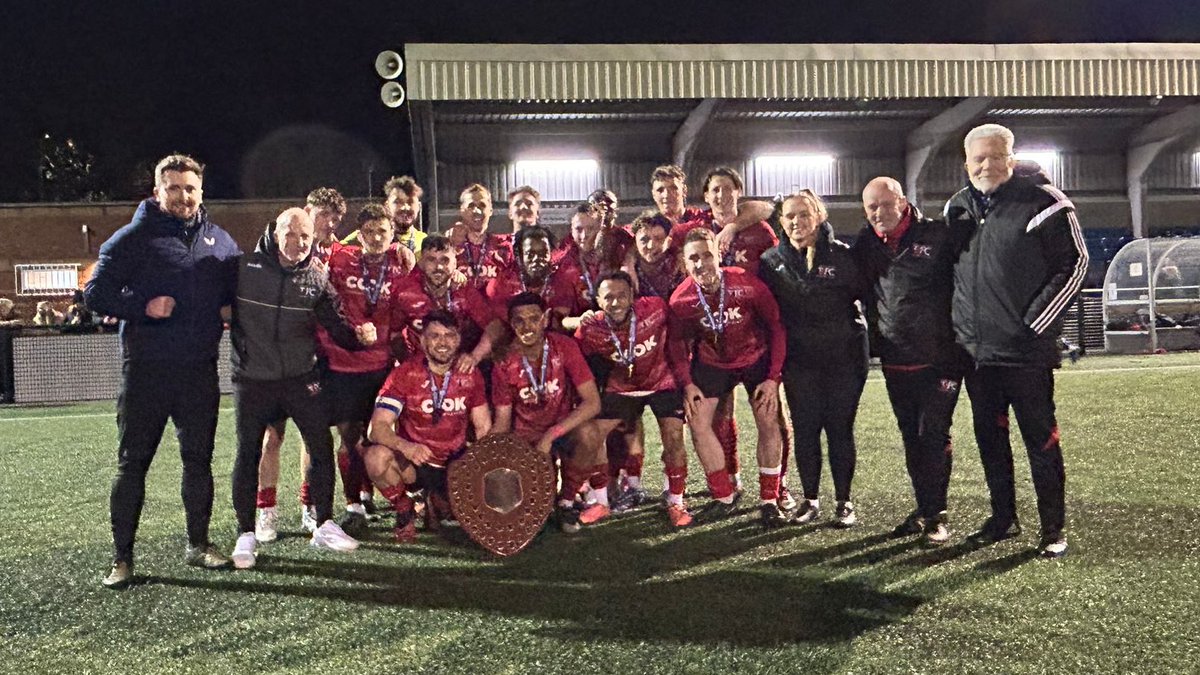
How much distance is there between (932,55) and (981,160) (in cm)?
1469

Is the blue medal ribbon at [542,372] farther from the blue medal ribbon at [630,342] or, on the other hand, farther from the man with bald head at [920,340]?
the man with bald head at [920,340]

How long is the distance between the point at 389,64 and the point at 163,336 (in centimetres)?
1245

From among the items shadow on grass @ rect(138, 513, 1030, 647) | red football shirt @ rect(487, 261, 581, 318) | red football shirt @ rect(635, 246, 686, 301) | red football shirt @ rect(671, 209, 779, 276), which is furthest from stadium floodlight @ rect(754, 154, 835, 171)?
shadow on grass @ rect(138, 513, 1030, 647)

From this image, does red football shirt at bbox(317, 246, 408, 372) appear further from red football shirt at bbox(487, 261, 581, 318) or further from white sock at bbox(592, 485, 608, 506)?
white sock at bbox(592, 485, 608, 506)

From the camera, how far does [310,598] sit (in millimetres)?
3604

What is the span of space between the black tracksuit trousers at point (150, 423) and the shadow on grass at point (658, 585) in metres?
0.34

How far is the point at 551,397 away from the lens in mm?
4746

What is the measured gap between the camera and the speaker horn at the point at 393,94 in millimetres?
15445

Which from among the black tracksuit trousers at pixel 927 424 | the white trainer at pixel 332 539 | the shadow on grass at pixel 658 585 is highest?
the black tracksuit trousers at pixel 927 424

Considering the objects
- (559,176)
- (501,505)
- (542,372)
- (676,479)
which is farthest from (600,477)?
(559,176)

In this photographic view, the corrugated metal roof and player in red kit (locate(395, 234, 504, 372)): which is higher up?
the corrugated metal roof

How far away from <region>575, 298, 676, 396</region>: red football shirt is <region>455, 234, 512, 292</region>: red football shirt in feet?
2.06

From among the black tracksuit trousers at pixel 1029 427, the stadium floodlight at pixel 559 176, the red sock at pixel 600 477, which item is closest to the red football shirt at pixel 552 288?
the red sock at pixel 600 477

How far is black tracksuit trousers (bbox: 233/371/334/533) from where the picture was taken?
4262 millimetres
